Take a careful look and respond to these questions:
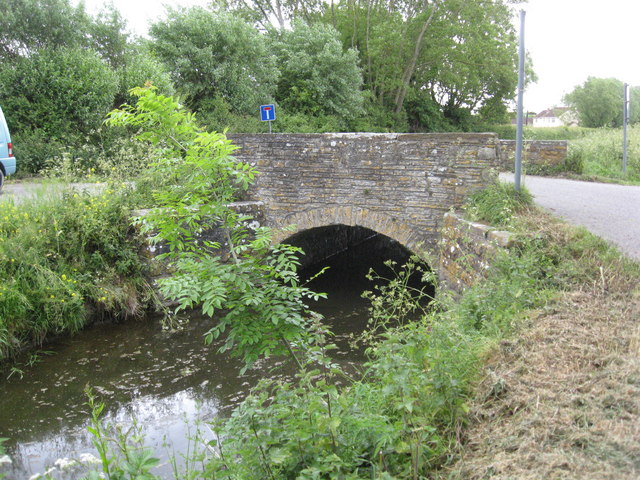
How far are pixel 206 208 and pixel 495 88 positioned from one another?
1186 inches

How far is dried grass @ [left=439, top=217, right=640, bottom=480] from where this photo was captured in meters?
2.42

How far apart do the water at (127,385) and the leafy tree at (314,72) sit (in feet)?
46.2

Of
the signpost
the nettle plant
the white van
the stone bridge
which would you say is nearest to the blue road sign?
the signpost

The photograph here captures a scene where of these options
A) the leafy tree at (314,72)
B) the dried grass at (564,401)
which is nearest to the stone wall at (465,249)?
the dried grass at (564,401)

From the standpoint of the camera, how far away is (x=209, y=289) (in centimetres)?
312

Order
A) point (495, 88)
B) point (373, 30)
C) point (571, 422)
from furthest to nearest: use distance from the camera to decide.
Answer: point (495, 88) → point (373, 30) → point (571, 422)

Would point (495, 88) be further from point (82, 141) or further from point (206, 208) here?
point (206, 208)

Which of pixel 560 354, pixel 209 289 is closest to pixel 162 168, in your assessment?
pixel 209 289

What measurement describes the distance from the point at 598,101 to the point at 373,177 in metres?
39.4

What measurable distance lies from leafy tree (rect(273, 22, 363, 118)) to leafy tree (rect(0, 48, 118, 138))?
→ 8443mm

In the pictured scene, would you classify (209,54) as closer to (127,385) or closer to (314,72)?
(314,72)

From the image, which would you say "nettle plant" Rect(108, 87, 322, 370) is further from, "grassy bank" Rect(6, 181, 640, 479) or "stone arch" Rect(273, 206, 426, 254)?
"stone arch" Rect(273, 206, 426, 254)

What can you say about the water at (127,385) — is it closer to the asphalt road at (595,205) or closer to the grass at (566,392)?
the grass at (566,392)

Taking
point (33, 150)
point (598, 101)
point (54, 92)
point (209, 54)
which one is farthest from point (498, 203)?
point (598, 101)
